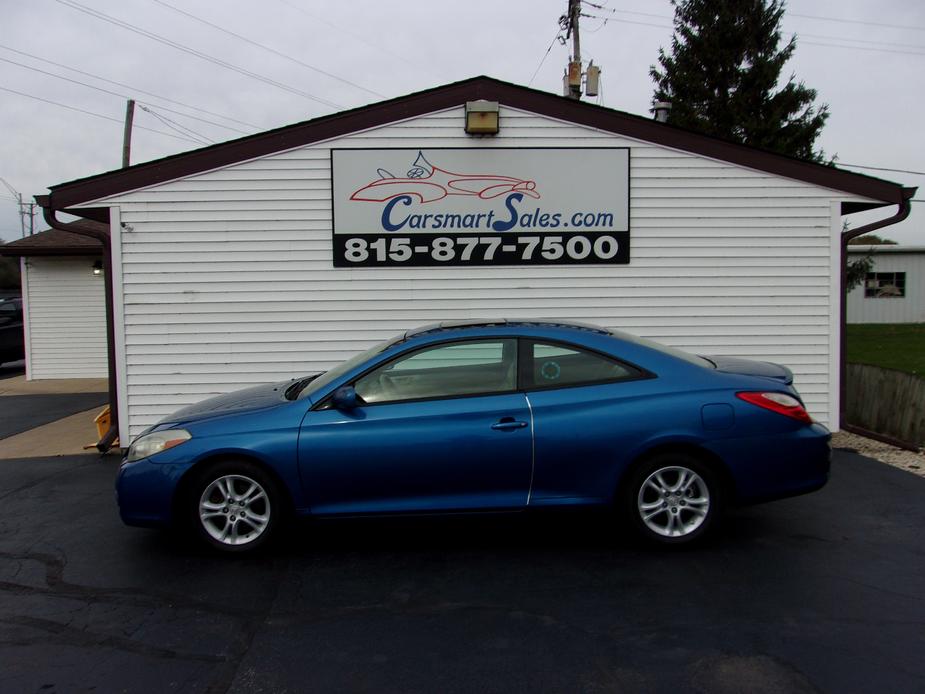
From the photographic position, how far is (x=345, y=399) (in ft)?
15.3

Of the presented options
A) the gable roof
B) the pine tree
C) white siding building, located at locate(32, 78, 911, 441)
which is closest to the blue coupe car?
white siding building, located at locate(32, 78, 911, 441)

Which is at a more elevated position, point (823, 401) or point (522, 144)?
point (522, 144)

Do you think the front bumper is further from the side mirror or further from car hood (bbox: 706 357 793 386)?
car hood (bbox: 706 357 793 386)

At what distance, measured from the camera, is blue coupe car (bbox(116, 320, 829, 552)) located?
15.4 ft

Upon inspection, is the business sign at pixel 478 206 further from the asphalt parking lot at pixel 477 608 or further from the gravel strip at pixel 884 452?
the asphalt parking lot at pixel 477 608

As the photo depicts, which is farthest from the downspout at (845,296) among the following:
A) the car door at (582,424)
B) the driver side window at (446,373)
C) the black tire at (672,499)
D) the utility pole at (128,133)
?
the utility pole at (128,133)

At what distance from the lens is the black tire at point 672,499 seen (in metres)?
4.76

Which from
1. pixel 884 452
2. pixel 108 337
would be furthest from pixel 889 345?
pixel 108 337

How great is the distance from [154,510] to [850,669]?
392 centimetres

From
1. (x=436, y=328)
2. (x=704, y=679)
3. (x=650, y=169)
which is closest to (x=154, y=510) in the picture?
(x=436, y=328)

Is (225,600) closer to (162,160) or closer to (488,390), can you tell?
(488,390)

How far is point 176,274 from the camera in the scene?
8.34 metres

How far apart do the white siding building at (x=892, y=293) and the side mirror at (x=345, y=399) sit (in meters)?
29.0

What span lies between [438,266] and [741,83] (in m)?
17.2
